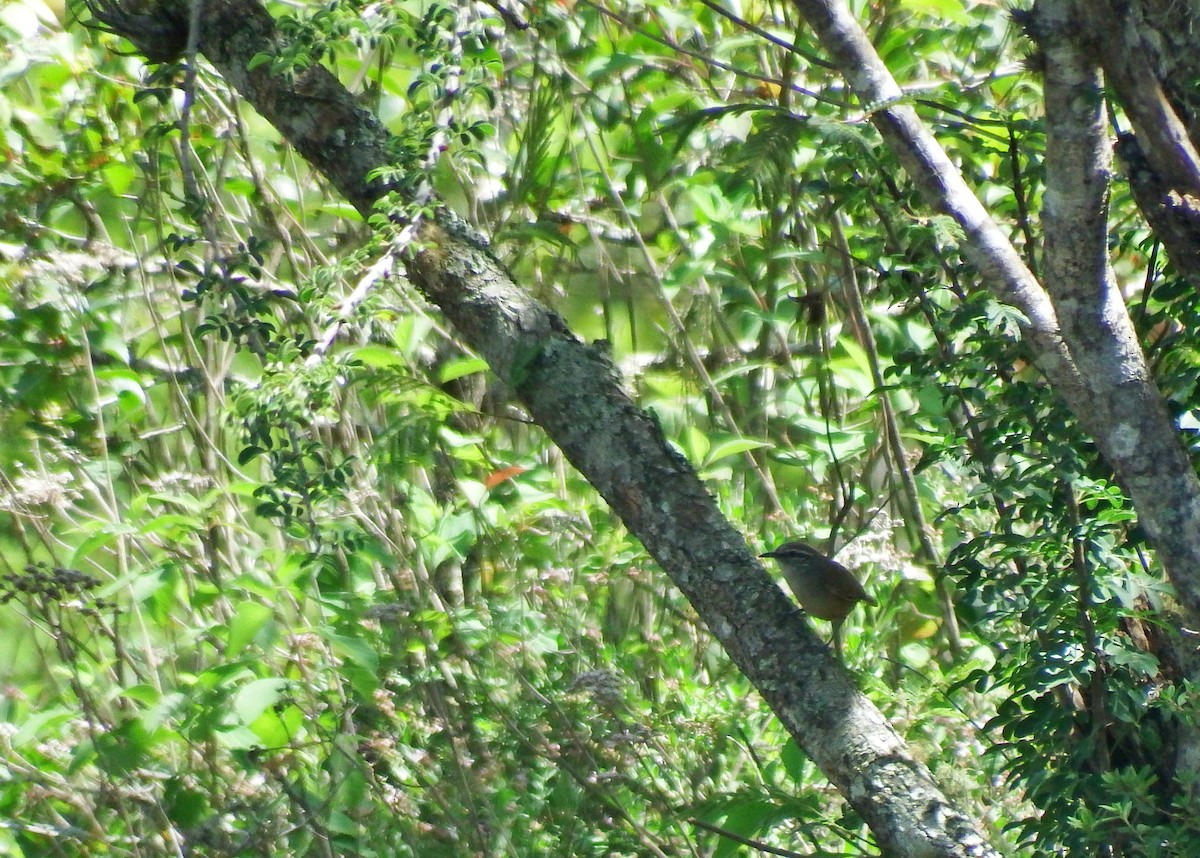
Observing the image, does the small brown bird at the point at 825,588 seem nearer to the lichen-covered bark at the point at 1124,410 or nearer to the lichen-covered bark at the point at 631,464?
the lichen-covered bark at the point at 631,464

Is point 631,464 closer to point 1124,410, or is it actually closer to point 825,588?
point 1124,410

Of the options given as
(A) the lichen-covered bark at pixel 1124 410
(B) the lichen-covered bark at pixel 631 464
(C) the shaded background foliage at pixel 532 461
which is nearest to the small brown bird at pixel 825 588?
(C) the shaded background foliage at pixel 532 461

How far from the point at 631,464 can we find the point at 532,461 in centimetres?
115

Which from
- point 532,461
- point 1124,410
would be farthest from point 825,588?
point 1124,410

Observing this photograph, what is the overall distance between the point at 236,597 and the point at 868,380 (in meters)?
1.69

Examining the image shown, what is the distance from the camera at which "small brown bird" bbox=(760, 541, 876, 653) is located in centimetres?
276

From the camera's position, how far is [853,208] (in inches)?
89.8

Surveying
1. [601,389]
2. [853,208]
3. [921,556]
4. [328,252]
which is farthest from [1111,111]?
[328,252]

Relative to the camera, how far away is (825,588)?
2.76m

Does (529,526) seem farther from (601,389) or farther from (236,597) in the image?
(601,389)

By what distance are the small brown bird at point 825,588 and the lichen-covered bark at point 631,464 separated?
81 cm

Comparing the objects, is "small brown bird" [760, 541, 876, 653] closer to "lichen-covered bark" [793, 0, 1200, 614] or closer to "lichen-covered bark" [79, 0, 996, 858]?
"lichen-covered bark" [79, 0, 996, 858]

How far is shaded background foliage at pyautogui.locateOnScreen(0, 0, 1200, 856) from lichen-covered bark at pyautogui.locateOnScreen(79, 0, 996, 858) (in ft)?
Result: 0.57

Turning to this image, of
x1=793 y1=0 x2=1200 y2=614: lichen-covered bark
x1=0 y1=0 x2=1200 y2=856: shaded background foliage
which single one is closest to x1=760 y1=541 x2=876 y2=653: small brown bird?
x1=0 y1=0 x2=1200 y2=856: shaded background foliage
